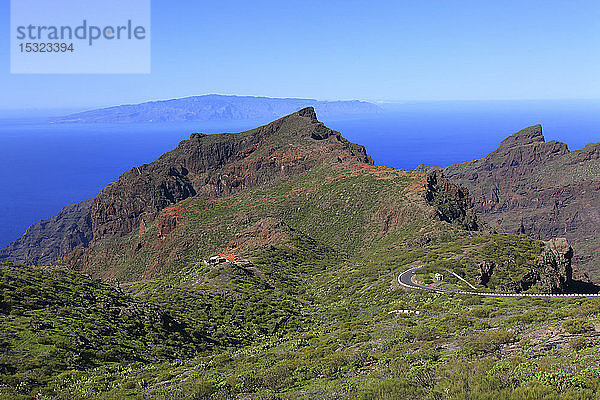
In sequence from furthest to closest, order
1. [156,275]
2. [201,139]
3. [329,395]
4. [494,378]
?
[201,139]
[156,275]
[329,395]
[494,378]

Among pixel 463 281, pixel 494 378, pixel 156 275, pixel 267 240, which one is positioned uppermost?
pixel 494 378

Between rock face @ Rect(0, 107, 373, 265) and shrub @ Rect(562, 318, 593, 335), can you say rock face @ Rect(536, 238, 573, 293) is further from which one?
rock face @ Rect(0, 107, 373, 265)

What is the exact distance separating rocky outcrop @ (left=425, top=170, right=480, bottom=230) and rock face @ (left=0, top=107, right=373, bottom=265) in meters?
37.4

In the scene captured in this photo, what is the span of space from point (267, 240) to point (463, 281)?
4392 cm

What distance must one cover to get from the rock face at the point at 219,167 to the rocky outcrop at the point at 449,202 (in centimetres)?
3744

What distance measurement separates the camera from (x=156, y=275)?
85812 millimetres

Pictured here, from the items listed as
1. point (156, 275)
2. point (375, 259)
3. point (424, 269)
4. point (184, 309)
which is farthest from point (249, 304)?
point (156, 275)

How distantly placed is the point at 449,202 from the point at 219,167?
101 meters

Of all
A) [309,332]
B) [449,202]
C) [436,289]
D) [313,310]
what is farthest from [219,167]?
[309,332]

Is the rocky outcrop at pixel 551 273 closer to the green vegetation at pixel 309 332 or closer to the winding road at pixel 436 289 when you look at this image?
the green vegetation at pixel 309 332

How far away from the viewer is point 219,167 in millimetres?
159500

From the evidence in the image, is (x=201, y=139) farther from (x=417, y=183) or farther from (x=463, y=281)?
(x=463, y=281)

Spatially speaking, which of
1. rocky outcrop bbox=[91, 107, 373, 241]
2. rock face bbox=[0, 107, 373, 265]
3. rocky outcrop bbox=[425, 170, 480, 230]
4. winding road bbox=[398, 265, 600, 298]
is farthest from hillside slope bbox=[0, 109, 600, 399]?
rocky outcrop bbox=[91, 107, 373, 241]

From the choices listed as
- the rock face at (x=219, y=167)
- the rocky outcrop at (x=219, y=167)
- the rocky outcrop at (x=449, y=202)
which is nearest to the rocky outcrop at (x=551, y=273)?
the rocky outcrop at (x=449, y=202)
